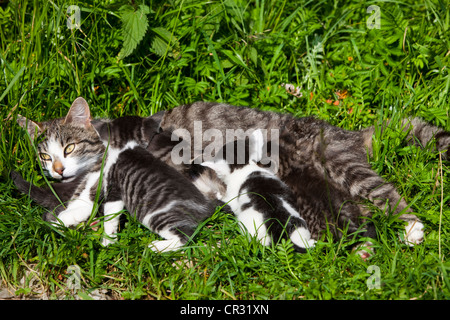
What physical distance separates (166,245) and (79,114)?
1382mm

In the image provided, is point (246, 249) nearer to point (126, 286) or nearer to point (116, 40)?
point (126, 286)

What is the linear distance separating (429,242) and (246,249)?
1102 mm

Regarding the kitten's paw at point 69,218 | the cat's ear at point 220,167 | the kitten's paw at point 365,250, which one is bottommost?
the kitten's paw at point 365,250

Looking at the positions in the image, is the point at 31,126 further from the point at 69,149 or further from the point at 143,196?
the point at 143,196

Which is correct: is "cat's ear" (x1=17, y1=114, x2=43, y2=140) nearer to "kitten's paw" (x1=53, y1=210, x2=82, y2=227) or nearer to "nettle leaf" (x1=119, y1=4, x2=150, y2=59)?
"kitten's paw" (x1=53, y1=210, x2=82, y2=227)

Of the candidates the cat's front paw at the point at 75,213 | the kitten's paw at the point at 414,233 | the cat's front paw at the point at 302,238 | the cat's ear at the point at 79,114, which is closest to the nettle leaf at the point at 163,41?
the cat's ear at the point at 79,114

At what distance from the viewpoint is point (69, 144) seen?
3.48 metres

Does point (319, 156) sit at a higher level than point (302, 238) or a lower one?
higher

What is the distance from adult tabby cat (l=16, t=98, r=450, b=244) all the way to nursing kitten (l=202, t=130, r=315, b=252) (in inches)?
5.8

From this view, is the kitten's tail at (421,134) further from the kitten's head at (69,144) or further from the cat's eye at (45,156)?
the cat's eye at (45,156)

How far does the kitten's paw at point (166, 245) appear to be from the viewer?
2.74 m

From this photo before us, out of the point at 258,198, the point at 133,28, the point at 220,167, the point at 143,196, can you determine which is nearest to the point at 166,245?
the point at 143,196

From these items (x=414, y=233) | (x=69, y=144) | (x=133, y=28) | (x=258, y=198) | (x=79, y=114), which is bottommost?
(x=414, y=233)

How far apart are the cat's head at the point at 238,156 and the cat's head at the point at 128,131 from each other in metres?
0.49
